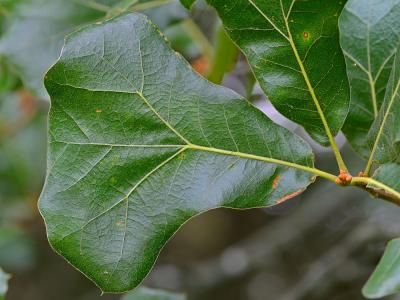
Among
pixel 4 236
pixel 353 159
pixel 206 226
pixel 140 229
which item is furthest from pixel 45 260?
pixel 140 229

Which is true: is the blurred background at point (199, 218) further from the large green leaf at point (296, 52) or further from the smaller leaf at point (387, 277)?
the smaller leaf at point (387, 277)

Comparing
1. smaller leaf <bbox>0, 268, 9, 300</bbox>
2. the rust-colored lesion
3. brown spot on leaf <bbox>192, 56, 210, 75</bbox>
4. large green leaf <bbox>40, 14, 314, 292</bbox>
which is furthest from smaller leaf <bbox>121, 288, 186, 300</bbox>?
brown spot on leaf <bbox>192, 56, 210, 75</bbox>

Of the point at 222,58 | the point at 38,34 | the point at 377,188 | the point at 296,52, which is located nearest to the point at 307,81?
the point at 296,52

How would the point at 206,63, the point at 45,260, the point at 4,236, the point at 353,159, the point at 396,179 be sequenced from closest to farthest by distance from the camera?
the point at 396,179, the point at 206,63, the point at 4,236, the point at 353,159, the point at 45,260

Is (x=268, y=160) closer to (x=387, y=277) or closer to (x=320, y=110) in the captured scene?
(x=320, y=110)

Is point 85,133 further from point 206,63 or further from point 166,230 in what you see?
point 206,63
